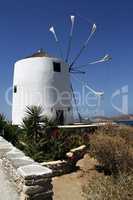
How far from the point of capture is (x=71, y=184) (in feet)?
25.3

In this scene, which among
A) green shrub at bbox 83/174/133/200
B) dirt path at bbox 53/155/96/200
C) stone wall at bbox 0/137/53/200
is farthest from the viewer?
dirt path at bbox 53/155/96/200

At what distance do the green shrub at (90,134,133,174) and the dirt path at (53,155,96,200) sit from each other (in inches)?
19.2

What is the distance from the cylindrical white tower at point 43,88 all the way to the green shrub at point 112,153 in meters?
7.46

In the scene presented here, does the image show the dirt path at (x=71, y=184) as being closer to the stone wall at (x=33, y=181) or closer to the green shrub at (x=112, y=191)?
the green shrub at (x=112, y=191)

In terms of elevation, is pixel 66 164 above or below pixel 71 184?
above

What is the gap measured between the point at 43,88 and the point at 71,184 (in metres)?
9.74

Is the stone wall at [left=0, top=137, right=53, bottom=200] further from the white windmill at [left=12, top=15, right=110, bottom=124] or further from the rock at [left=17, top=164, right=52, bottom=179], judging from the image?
the white windmill at [left=12, top=15, right=110, bottom=124]

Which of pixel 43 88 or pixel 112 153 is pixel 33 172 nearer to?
pixel 112 153

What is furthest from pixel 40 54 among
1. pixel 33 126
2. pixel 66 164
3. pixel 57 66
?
pixel 66 164

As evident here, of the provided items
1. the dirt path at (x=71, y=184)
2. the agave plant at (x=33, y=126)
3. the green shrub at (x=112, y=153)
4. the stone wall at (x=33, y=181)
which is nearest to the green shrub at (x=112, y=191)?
the stone wall at (x=33, y=181)

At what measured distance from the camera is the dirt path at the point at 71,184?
22.3 feet

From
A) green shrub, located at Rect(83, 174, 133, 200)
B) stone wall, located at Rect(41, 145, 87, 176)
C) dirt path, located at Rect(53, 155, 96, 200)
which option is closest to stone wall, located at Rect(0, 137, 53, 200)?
green shrub, located at Rect(83, 174, 133, 200)

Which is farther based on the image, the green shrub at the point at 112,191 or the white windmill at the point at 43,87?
the white windmill at the point at 43,87

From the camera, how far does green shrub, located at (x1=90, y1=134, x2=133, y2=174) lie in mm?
8336
